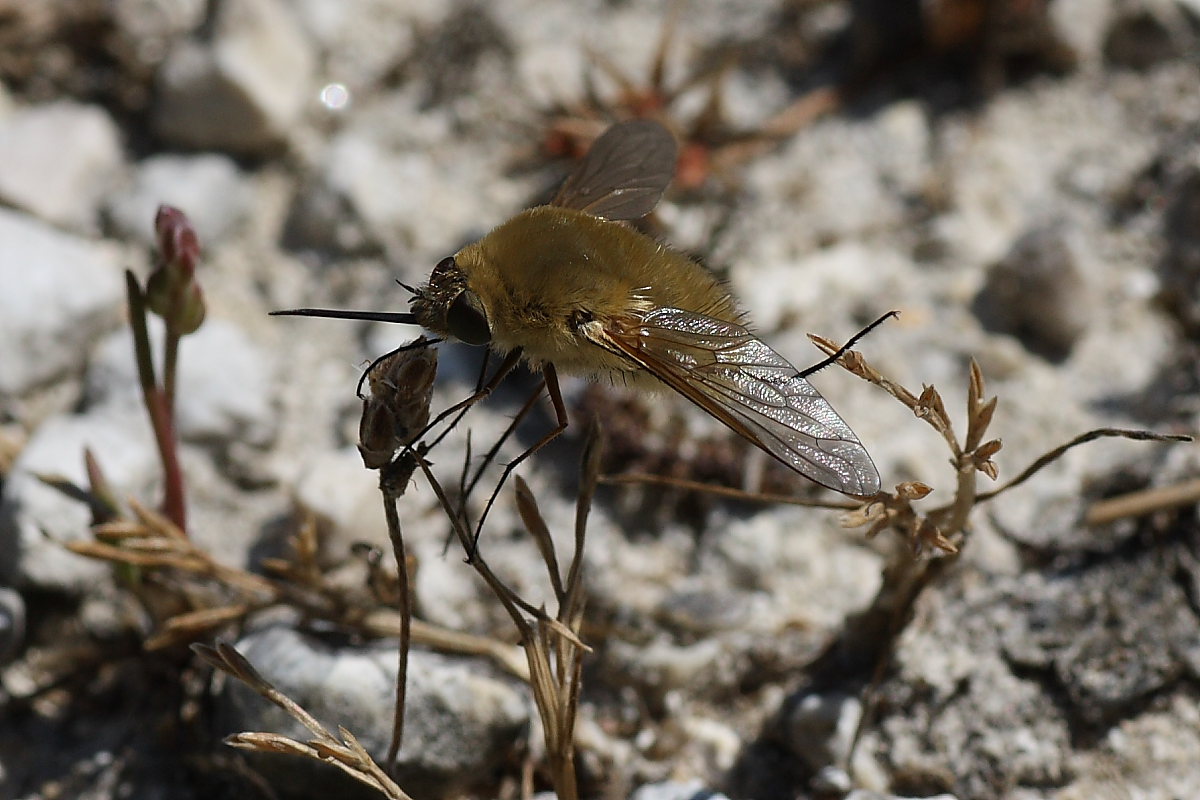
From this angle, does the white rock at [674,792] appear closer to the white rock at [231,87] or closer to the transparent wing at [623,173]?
the transparent wing at [623,173]

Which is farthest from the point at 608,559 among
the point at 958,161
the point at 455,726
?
the point at 958,161

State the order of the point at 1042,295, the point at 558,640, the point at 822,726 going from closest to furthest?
the point at 558,640 < the point at 822,726 < the point at 1042,295

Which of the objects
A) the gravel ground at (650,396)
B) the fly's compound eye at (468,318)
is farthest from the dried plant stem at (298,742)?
the fly's compound eye at (468,318)

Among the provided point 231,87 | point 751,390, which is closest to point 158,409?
point 751,390

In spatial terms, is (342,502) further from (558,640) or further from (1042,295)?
(1042,295)

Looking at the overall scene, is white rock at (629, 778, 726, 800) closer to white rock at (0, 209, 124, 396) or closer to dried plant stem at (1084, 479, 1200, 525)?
dried plant stem at (1084, 479, 1200, 525)

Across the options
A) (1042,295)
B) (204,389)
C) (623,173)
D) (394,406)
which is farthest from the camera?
(1042,295)

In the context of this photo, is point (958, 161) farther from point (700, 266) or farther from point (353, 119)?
point (353, 119)
